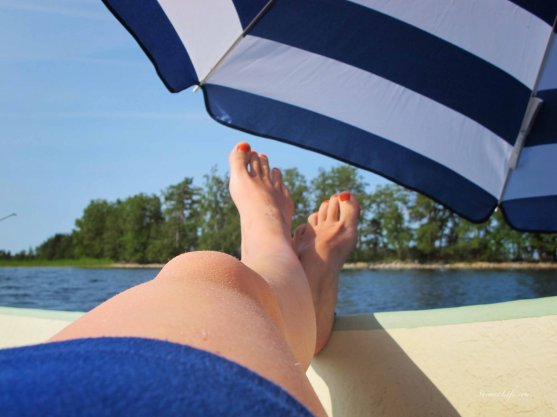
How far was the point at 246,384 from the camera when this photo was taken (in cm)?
24

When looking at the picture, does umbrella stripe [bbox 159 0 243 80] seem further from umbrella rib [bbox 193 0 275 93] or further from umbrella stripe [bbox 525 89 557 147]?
umbrella stripe [bbox 525 89 557 147]

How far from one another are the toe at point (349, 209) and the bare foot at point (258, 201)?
0.18 meters

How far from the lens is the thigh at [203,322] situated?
11.1 inches

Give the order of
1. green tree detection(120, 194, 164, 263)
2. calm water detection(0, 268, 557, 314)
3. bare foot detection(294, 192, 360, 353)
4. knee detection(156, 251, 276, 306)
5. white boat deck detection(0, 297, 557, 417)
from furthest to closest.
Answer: green tree detection(120, 194, 164, 263) → calm water detection(0, 268, 557, 314) → bare foot detection(294, 192, 360, 353) → white boat deck detection(0, 297, 557, 417) → knee detection(156, 251, 276, 306)

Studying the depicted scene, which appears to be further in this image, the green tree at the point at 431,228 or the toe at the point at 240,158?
the green tree at the point at 431,228

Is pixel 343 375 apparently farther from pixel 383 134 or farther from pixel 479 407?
pixel 383 134

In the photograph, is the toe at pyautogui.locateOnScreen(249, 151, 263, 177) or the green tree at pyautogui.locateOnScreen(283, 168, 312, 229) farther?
the green tree at pyautogui.locateOnScreen(283, 168, 312, 229)

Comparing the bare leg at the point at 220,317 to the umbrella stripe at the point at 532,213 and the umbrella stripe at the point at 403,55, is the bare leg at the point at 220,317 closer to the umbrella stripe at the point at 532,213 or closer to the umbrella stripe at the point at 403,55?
the umbrella stripe at the point at 403,55

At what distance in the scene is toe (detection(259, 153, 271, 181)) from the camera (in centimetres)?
143

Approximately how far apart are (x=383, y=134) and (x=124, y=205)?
36825 millimetres

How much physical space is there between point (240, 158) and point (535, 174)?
815 millimetres

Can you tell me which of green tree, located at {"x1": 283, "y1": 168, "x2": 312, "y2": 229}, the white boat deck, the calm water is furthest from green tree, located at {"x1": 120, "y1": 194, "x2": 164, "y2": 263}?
the white boat deck

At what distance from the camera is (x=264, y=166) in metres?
1.46

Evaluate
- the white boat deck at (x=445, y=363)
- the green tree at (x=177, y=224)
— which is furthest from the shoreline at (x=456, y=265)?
the white boat deck at (x=445, y=363)
